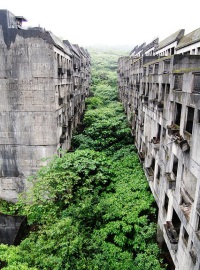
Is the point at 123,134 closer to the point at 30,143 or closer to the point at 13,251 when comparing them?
the point at 30,143

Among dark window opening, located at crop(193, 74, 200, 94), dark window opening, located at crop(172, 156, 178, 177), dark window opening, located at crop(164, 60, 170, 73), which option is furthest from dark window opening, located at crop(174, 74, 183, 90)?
dark window opening, located at crop(172, 156, 178, 177)

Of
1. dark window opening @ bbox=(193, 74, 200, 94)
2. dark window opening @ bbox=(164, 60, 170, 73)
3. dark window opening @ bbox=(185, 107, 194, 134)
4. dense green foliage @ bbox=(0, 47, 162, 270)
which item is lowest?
dense green foliage @ bbox=(0, 47, 162, 270)

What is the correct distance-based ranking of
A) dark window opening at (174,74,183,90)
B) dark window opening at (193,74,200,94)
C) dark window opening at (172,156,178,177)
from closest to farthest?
dark window opening at (193,74,200,94)
dark window opening at (174,74,183,90)
dark window opening at (172,156,178,177)

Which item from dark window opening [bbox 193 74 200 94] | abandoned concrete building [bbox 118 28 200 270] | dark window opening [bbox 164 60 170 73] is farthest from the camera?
dark window opening [bbox 164 60 170 73]

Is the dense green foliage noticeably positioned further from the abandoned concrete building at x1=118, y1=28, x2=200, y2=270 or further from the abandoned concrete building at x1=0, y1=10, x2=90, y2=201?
the abandoned concrete building at x1=0, y1=10, x2=90, y2=201

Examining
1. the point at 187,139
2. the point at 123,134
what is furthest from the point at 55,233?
the point at 123,134

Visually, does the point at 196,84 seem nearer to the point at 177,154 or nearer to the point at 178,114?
the point at 178,114

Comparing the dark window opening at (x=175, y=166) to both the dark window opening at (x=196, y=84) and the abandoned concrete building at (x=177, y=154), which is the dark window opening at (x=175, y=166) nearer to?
the abandoned concrete building at (x=177, y=154)
